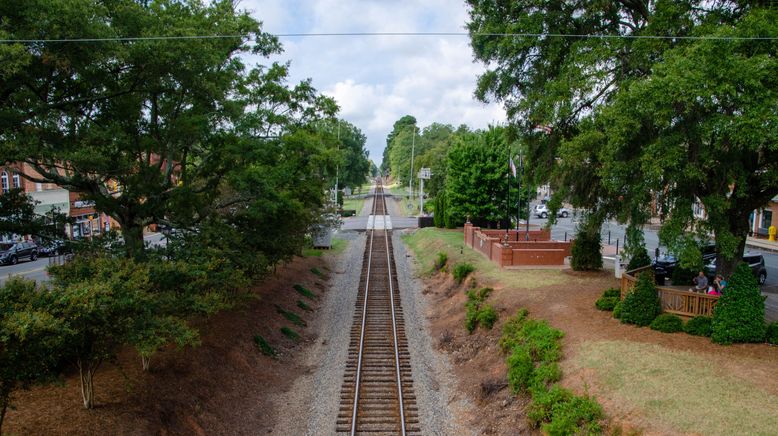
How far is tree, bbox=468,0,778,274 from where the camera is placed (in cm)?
1230

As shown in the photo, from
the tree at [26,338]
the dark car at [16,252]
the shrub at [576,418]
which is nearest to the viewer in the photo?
the tree at [26,338]

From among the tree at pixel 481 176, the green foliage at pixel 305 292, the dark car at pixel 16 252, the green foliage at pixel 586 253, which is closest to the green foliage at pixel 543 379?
the green foliage at pixel 586 253

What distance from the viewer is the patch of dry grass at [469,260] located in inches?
927

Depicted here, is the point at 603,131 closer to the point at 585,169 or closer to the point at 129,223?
the point at 585,169

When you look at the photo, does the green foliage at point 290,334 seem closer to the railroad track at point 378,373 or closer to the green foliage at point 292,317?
the green foliage at point 292,317

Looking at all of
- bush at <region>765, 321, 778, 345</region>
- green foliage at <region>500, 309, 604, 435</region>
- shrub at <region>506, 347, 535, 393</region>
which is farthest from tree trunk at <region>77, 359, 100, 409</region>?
bush at <region>765, 321, 778, 345</region>

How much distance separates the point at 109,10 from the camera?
14953mm

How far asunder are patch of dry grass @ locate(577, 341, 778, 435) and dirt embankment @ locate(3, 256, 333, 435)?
8861mm

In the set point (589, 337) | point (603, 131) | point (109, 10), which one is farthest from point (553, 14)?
point (109, 10)

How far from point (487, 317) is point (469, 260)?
1027 centimetres

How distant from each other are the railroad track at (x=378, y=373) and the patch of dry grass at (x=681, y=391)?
16.3 ft

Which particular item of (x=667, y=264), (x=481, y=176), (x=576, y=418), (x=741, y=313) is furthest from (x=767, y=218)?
(x=576, y=418)

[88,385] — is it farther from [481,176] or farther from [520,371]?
[481,176]

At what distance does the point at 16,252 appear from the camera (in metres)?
35.7
